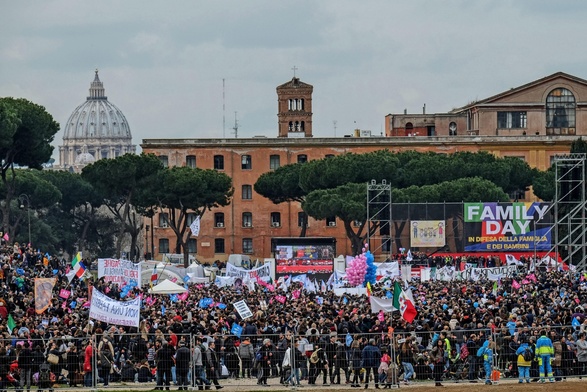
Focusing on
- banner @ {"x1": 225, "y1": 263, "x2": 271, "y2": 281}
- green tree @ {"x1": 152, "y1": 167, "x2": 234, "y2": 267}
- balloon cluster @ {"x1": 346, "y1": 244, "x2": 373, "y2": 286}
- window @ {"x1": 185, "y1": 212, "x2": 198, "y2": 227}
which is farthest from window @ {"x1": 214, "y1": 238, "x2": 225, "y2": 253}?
balloon cluster @ {"x1": 346, "y1": 244, "x2": 373, "y2": 286}

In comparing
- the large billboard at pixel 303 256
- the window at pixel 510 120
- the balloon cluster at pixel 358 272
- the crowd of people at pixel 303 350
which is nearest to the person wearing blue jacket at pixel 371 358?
the crowd of people at pixel 303 350

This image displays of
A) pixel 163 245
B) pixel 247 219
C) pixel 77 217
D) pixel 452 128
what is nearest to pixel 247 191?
pixel 247 219

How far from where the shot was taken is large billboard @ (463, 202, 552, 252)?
77375 millimetres

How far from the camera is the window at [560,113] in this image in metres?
115

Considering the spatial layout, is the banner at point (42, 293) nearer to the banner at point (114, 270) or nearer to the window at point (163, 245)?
the banner at point (114, 270)

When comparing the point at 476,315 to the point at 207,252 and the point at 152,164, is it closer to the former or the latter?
the point at 152,164

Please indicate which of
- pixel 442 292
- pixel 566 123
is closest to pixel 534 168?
pixel 566 123

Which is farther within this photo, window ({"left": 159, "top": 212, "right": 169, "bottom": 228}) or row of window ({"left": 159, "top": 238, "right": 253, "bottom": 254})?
row of window ({"left": 159, "top": 238, "right": 253, "bottom": 254})

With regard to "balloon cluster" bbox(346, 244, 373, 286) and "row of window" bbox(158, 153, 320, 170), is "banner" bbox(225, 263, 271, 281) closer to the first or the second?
"balloon cluster" bbox(346, 244, 373, 286)

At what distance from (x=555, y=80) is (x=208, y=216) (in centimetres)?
2747

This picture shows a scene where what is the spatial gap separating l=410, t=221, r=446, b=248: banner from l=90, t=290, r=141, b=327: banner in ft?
156

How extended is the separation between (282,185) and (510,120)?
1956 centimetres

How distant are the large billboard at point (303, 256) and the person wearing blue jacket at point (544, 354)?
155ft

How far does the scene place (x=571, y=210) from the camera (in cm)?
6044
